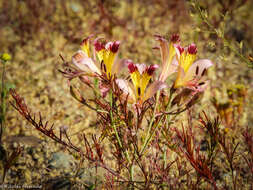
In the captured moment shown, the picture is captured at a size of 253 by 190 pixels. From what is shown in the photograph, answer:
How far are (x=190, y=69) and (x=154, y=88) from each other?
0.17m

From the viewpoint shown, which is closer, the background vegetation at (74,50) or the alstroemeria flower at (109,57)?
the alstroemeria flower at (109,57)

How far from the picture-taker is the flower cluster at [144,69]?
1.01 meters

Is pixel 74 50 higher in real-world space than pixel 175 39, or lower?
higher

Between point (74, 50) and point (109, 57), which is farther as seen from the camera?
point (74, 50)

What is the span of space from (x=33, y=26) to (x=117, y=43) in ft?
8.77

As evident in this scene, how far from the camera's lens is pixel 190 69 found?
3.41 ft

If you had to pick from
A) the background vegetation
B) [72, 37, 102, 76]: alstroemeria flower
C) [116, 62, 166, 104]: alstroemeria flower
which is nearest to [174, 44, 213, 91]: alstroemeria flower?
[116, 62, 166, 104]: alstroemeria flower

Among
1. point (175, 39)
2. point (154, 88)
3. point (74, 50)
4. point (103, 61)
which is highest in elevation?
point (74, 50)

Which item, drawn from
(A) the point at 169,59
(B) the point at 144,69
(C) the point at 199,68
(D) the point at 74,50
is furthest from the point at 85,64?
(D) the point at 74,50

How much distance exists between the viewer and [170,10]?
371cm

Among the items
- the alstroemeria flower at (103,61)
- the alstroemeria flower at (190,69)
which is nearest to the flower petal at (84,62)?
the alstroemeria flower at (103,61)

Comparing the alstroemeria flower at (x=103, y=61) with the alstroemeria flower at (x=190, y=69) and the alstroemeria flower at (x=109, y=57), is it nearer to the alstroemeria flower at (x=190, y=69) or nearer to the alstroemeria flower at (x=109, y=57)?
the alstroemeria flower at (x=109, y=57)

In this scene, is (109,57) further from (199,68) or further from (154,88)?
(199,68)

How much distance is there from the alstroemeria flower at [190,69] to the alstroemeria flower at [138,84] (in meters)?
0.10
